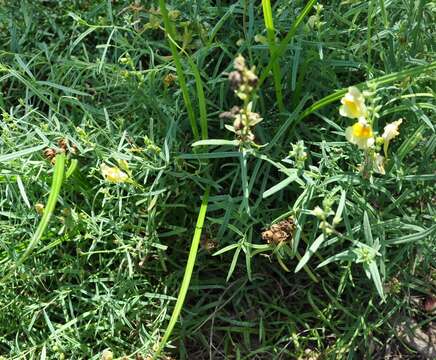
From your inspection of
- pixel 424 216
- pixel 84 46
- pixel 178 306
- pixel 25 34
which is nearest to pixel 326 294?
pixel 424 216

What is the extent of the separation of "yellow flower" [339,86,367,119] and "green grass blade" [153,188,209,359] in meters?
0.60

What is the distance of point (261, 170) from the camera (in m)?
2.53

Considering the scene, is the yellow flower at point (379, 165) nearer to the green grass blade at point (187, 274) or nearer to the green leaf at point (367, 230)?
the green leaf at point (367, 230)

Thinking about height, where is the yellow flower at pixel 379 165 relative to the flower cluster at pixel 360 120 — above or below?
below

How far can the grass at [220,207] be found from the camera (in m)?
2.45

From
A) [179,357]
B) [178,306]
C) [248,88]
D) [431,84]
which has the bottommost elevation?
[179,357]

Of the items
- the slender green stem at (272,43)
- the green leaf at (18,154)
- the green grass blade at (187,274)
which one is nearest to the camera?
the green grass blade at (187,274)

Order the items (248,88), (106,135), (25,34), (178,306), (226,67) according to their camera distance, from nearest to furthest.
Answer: (248,88) < (178,306) < (106,135) < (226,67) < (25,34)

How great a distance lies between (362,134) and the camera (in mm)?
2061

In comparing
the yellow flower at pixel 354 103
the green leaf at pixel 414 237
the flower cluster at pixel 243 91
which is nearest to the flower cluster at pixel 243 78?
the flower cluster at pixel 243 91

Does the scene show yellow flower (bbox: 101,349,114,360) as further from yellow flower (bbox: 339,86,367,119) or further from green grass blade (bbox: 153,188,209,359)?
yellow flower (bbox: 339,86,367,119)

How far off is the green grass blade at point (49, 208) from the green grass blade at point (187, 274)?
0.47 meters

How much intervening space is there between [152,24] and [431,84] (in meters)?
1.05

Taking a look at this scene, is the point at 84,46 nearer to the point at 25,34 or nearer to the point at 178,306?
the point at 25,34
